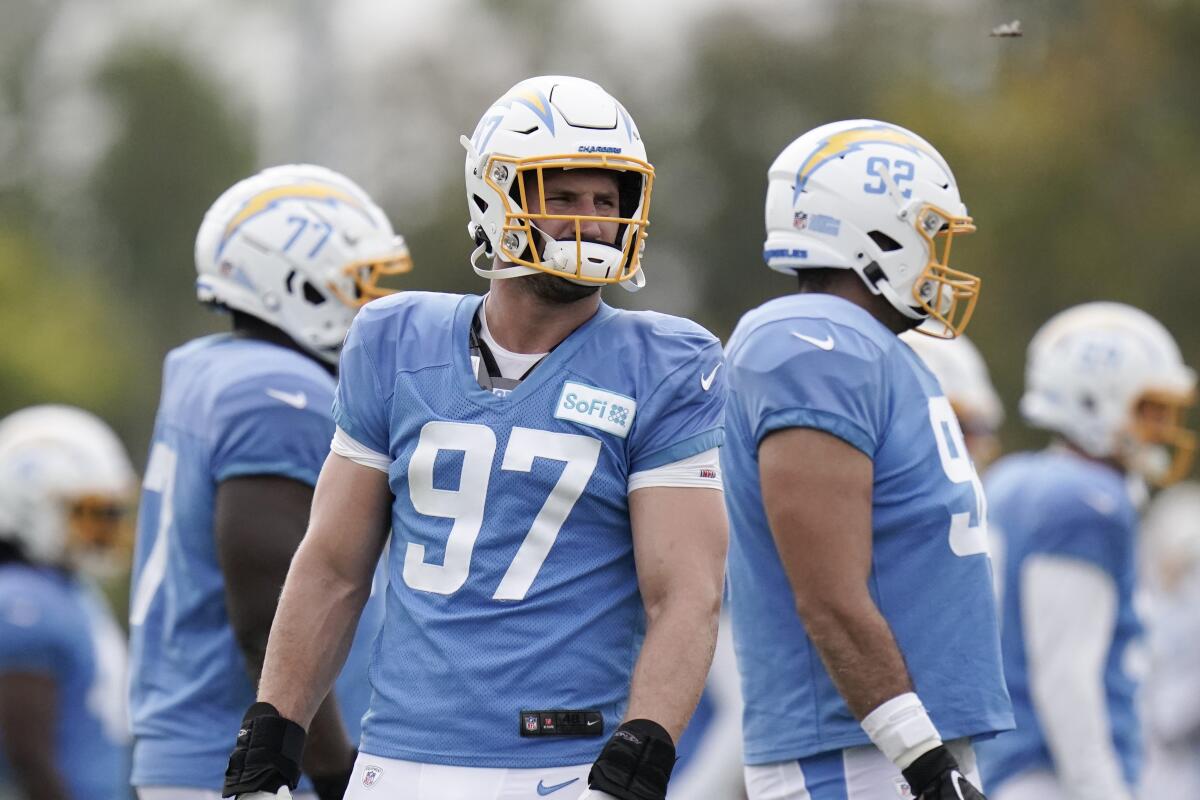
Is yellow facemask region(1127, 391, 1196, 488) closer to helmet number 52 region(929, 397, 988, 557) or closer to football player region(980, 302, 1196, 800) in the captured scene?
football player region(980, 302, 1196, 800)

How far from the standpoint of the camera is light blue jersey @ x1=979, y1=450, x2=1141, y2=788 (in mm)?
6758

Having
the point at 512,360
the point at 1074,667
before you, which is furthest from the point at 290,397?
the point at 1074,667

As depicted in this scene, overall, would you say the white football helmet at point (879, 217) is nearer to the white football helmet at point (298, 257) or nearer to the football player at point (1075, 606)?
A: the white football helmet at point (298, 257)

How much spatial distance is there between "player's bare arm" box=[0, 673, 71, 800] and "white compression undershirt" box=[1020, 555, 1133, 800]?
3.62 metres

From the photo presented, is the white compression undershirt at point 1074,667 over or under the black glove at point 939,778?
under

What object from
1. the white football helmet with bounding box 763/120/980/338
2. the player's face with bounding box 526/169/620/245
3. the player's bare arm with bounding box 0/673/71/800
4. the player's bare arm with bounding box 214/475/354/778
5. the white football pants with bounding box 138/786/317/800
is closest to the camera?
the player's face with bounding box 526/169/620/245

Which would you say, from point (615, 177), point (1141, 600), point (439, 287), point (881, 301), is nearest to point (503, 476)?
point (615, 177)

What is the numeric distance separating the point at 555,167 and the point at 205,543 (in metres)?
1.62

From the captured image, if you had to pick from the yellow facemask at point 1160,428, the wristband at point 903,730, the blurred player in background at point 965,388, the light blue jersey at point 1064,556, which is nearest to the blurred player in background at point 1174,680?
the blurred player in background at point 965,388

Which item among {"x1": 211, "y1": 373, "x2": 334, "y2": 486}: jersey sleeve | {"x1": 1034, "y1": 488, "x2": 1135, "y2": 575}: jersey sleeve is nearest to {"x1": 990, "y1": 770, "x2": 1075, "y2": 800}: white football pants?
{"x1": 1034, "y1": 488, "x2": 1135, "y2": 575}: jersey sleeve

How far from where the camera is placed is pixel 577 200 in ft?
13.4

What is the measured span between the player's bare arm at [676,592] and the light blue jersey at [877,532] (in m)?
0.55

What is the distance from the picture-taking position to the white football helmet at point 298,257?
18.0 feet

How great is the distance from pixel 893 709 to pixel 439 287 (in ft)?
97.7
